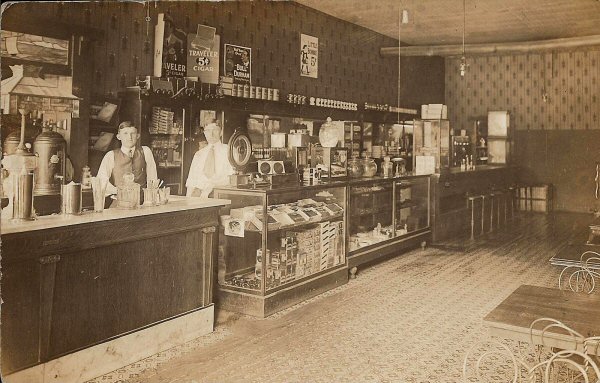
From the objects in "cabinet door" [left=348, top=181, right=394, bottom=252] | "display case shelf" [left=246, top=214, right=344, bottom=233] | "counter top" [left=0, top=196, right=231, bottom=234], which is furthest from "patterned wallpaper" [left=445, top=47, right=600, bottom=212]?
"counter top" [left=0, top=196, right=231, bottom=234]

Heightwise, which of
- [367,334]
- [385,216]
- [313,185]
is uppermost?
[313,185]

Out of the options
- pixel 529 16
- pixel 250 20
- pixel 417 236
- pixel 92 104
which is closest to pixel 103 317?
pixel 92 104

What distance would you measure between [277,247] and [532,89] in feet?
33.5

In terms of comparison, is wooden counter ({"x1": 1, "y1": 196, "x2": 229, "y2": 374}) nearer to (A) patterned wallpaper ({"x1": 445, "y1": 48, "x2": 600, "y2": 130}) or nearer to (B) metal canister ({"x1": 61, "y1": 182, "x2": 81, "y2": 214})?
(B) metal canister ({"x1": 61, "y1": 182, "x2": 81, "y2": 214})

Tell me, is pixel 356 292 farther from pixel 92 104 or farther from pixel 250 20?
pixel 250 20

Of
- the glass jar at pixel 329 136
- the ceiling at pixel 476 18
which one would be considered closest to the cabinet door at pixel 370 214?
the glass jar at pixel 329 136

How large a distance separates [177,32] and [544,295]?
14.5 ft

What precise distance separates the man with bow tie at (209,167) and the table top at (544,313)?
10.1 feet

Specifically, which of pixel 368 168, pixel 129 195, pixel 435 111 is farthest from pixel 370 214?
pixel 435 111

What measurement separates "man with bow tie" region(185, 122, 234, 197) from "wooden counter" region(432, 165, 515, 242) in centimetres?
412

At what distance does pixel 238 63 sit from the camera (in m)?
6.90

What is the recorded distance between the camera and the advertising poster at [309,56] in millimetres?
8305

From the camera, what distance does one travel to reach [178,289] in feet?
13.6

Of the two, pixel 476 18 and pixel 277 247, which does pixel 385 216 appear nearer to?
pixel 277 247
